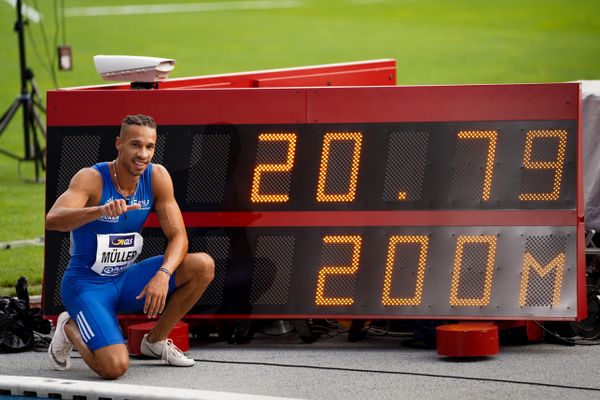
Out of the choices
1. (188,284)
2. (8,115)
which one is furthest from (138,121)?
(8,115)

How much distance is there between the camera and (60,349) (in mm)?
7977

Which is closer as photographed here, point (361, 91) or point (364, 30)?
point (361, 91)

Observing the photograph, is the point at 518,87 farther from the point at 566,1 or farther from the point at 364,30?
the point at 566,1

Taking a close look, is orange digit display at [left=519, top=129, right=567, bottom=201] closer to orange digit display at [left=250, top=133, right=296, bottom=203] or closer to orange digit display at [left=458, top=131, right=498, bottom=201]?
orange digit display at [left=458, top=131, right=498, bottom=201]

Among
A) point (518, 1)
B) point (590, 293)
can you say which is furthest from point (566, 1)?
point (590, 293)

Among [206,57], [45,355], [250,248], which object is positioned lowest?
[45,355]

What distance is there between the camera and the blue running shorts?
7758 millimetres

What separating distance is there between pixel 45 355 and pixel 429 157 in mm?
2706

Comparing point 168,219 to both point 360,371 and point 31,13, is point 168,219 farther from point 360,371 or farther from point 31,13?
point 31,13

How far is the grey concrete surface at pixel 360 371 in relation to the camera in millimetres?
7340

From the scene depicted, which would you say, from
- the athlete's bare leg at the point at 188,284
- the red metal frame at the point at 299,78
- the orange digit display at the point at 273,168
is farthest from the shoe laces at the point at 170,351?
the red metal frame at the point at 299,78

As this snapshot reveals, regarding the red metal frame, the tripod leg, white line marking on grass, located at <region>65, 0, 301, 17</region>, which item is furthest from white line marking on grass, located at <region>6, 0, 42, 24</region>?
the red metal frame

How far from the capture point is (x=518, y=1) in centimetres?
4041

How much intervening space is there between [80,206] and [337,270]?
5.50ft
